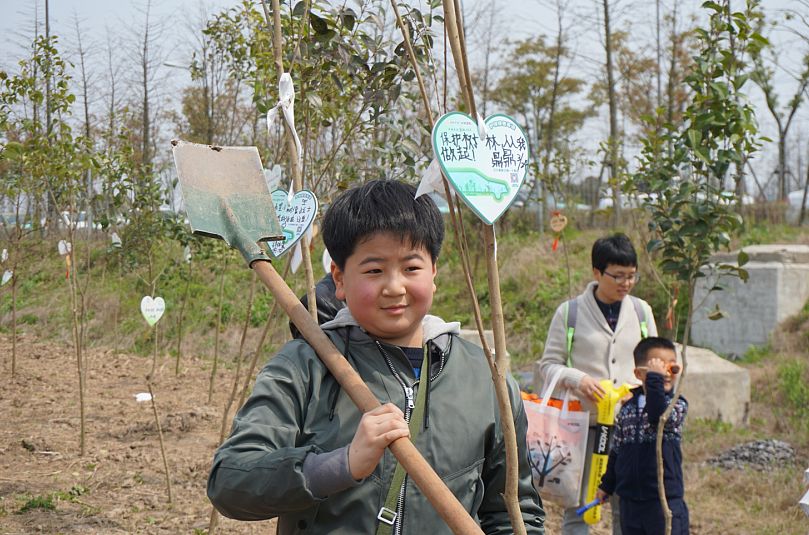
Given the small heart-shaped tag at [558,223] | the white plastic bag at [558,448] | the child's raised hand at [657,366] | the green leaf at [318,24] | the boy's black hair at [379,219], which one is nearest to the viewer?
the boy's black hair at [379,219]

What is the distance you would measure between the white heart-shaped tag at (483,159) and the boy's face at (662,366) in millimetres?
1887

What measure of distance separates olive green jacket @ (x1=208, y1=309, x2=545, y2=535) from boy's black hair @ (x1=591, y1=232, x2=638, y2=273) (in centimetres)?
198

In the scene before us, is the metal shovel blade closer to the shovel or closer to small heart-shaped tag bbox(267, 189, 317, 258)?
the shovel

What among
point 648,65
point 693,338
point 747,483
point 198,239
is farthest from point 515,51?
point 747,483

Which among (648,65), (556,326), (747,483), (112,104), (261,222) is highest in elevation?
(648,65)

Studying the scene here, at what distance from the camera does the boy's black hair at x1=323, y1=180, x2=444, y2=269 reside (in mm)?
1458

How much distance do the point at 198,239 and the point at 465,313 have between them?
13.2 feet

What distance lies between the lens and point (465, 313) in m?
10.4

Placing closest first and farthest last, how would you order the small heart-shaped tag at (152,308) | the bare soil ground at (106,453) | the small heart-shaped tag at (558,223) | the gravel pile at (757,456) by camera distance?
the bare soil ground at (106,453) < the small heart-shaped tag at (152,308) < the gravel pile at (757,456) < the small heart-shaped tag at (558,223)

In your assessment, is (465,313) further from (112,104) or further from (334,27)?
(334,27)

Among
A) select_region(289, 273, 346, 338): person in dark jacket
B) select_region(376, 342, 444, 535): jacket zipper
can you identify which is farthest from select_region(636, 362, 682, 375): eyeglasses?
select_region(376, 342, 444, 535): jacket zipper

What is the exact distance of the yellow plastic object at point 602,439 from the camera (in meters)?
3.35

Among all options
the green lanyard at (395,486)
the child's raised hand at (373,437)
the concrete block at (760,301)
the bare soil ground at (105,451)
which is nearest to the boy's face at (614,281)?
the bare soil ground at (105,451)

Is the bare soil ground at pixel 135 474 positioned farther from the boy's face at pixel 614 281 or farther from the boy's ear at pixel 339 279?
the boy's ear at pixel 339 279
